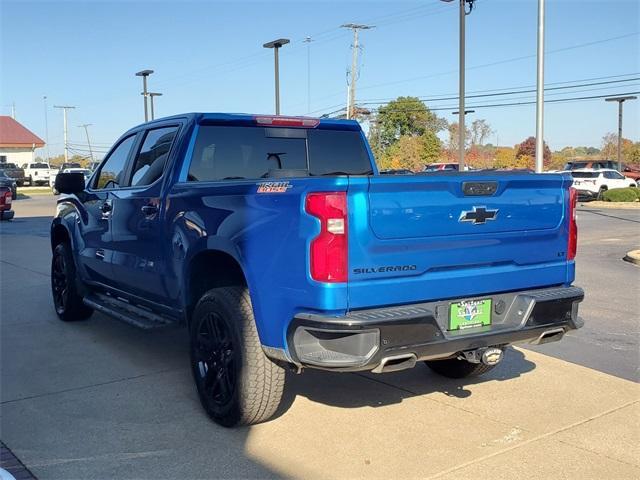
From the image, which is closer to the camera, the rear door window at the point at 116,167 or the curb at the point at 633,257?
the rear door window at the point at 116,167

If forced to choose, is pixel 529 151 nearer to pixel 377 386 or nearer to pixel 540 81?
pixel 540 81

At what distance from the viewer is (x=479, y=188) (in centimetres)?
402

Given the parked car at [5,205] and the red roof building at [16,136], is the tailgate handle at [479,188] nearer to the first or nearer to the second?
the parked car at [5,205]

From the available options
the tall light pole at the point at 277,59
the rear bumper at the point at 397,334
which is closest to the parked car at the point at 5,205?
the tall light pole at the point at 277,59

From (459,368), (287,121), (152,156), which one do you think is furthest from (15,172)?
(459,368)

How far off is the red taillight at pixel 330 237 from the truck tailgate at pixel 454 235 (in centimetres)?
5

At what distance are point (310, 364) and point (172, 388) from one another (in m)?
1.90

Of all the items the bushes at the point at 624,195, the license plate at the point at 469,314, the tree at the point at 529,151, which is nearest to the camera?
the license plate at the point at 469,314

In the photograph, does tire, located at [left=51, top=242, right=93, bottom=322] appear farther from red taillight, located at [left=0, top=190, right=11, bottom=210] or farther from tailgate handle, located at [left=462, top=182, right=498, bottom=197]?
red taillight, located at [left=0, top=190, right=11, bottom=210]

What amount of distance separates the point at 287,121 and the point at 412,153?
4950cm

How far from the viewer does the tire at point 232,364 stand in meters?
4.14

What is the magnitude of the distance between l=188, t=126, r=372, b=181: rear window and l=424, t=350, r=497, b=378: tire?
1800 millimetres

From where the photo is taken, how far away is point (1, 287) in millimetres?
9688

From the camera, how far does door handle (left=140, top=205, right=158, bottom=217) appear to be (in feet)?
17.2
